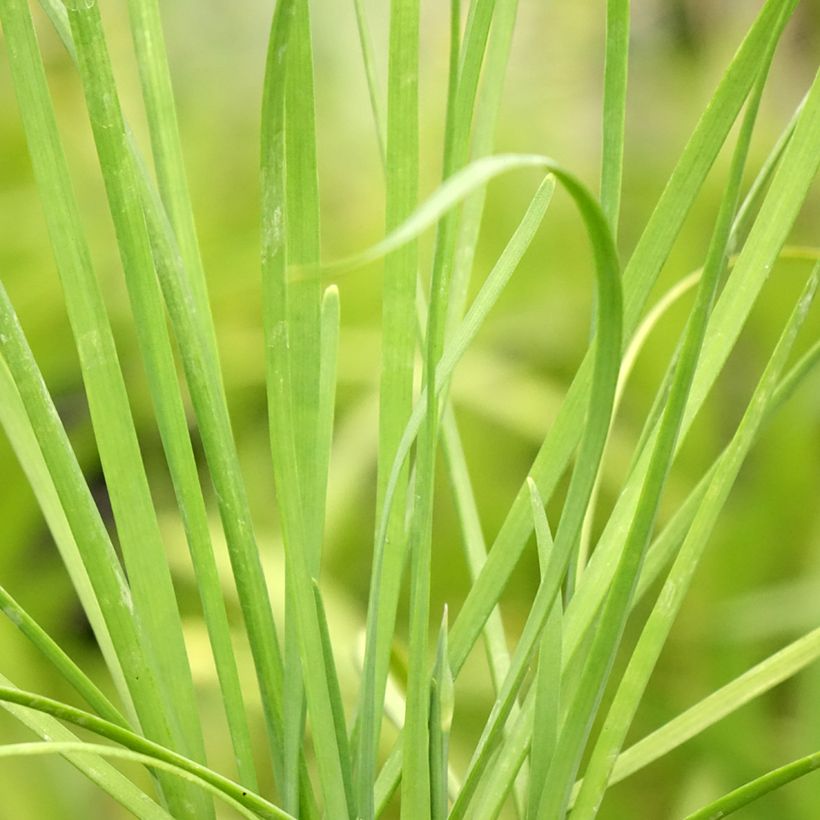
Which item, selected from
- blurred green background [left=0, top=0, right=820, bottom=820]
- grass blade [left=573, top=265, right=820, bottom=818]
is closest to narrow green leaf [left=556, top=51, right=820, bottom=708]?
grass blade [left=573, top=265, right=820, bottom=818]

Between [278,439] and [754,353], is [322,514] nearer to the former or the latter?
[278,439]

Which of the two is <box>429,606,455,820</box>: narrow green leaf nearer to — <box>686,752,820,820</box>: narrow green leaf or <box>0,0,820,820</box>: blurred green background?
<box>686,752,820,820</box>: narrow green leaf

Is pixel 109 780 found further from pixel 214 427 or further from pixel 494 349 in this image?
pixel 494 349

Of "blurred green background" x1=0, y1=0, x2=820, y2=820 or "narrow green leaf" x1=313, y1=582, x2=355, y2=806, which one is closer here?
"narrow green leaf" x1=313, y1=582, x2=355, y2=806

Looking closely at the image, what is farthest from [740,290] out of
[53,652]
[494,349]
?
[494,349]

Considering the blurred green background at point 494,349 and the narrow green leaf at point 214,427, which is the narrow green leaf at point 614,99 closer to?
the narrow green leaf at point 214,427

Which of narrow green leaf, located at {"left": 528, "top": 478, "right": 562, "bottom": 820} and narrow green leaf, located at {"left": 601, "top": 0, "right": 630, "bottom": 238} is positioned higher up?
narrow green leaf, located at {"left": 601, "top": 0, "right": 630, "bottom": 238}

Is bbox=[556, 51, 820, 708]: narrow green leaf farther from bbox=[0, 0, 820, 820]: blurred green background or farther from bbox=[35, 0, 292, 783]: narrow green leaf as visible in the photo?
bbox=[0, 0, 820, 820]: blurred green background

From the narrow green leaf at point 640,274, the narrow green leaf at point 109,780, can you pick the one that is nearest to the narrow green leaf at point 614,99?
the narrow green leaf at point 640,274
